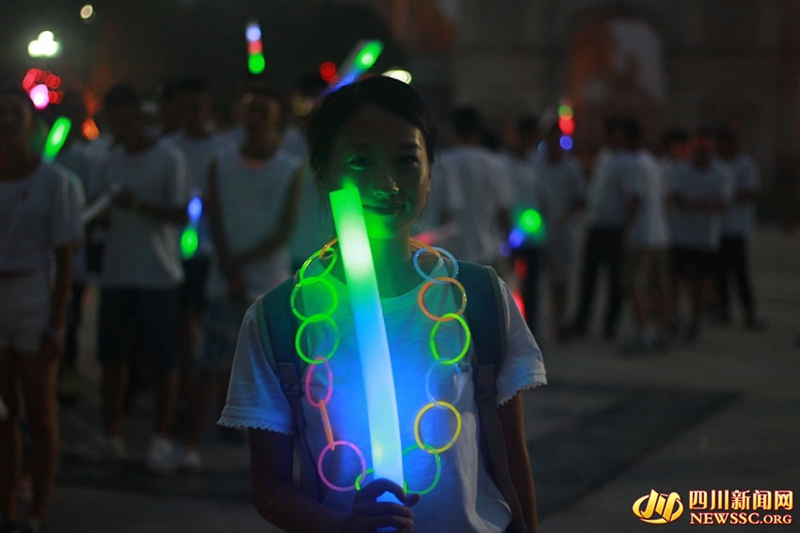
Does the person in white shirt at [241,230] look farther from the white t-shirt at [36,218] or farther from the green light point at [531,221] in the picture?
the green light point at [531,221]

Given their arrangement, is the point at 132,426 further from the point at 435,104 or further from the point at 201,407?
the point at 435,104

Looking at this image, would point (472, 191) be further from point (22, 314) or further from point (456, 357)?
point (456, 357)

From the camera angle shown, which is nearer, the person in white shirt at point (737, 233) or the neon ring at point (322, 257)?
the neon ring at point (322, 257)

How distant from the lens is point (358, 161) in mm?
2432

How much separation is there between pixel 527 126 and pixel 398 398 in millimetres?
9747

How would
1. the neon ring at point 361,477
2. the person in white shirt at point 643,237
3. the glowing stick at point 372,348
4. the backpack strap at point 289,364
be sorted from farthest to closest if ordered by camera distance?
the person in white shirt at point 643,237, the backpack strap at point 289,364, the neon ring at point 361,477, the glowing stick at point 372,348

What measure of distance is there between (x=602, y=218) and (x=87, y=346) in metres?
4.67

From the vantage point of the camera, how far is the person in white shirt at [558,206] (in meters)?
12.2

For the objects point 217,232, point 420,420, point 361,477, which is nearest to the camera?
point 361,477

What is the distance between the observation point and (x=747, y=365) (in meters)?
10.7

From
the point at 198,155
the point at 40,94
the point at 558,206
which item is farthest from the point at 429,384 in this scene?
the point at 558,206

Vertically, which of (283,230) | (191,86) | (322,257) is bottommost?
(283,230)

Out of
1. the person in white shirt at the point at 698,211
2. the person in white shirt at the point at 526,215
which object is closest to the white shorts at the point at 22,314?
the person in white shirt at the point at 526,215

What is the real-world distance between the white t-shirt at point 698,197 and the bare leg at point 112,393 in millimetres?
6690
